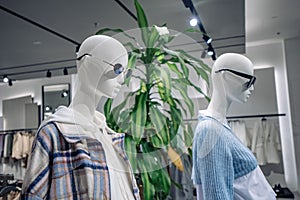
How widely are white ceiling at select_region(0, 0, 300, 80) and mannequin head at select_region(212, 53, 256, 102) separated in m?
0.40

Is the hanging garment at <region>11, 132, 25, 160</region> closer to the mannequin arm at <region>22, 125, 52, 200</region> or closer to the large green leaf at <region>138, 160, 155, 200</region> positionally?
the large green leaf at <region>138, 160, 155, 200</region>

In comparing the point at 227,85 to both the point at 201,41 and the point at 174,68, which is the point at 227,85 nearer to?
the point at 174,68

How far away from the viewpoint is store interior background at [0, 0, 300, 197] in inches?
80.4

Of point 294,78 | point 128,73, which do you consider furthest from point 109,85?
point 294,78

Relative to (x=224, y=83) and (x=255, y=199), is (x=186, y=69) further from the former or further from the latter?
(x=255, y=199)

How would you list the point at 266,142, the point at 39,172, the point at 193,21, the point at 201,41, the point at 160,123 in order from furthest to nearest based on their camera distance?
the point at 266,142 → the point at 193,21 → the point at 201,41 → the point at 160,123 → the point at 39,172

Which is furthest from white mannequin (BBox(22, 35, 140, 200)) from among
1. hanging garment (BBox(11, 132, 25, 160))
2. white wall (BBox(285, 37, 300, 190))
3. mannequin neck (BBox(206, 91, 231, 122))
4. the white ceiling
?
white wall (BBox(285, 37, 300, 190))

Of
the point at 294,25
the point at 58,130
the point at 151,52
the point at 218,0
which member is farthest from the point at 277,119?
the point at 58,130

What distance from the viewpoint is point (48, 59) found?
2.59 metres

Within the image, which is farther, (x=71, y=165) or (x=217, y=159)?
(x=217, y=159)

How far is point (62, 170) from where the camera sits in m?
0.74

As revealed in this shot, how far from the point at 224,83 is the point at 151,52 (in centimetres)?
34

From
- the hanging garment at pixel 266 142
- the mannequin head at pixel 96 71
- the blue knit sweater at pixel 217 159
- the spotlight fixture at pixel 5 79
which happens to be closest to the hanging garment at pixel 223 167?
the blue knit sweater at pixel 217 159

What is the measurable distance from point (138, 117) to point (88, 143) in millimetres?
384
